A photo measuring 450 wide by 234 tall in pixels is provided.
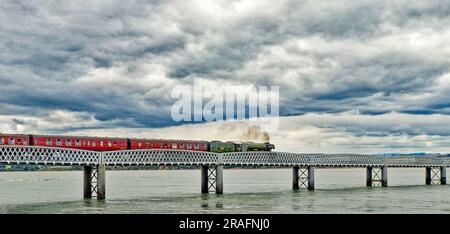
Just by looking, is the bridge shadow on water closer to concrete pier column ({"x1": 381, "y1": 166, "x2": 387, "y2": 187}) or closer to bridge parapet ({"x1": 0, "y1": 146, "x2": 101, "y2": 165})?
bridge parapet ({"x1": 0, "y1": 146, "x2": 101, "y2": 165})

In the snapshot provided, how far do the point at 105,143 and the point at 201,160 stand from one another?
1859 centimetres

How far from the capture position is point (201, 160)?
99750mm

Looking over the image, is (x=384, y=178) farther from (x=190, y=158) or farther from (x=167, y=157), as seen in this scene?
(x=167, y=157)

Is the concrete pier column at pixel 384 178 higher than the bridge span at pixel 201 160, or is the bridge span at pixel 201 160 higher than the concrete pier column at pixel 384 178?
the bridge span at pixel 201 160

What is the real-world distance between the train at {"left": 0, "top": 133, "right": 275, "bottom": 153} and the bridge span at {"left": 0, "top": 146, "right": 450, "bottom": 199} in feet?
3.76

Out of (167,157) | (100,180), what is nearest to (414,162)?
(167,157)

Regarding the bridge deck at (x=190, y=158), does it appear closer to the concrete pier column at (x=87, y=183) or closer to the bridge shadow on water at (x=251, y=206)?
the concrete pier column at (x=87, y=183)

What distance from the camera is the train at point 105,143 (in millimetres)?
82125

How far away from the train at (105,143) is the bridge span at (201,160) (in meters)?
1.15

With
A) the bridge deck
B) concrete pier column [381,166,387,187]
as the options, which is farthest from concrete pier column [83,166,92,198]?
concrete pier column [381,166,387,187]

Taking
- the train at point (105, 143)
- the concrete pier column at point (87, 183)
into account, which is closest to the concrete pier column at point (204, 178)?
the train at point (105, 143)
